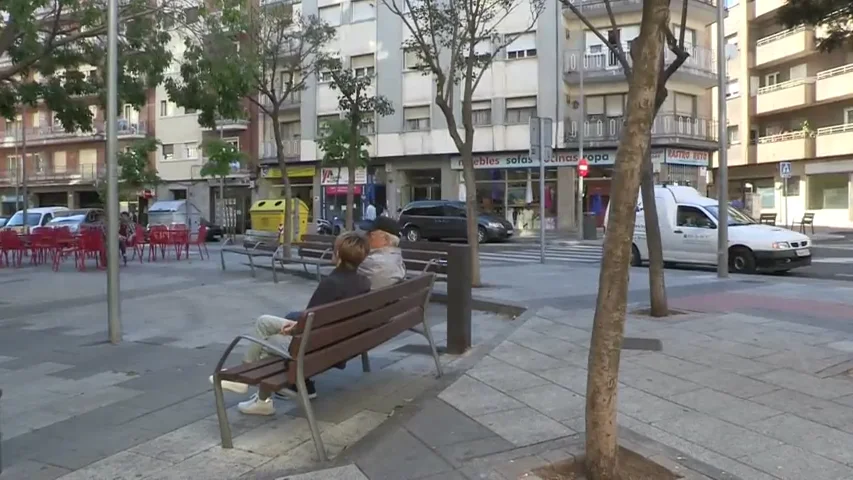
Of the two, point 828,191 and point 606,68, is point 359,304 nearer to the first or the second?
point 606,68

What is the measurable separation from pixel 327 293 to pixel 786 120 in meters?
44.5

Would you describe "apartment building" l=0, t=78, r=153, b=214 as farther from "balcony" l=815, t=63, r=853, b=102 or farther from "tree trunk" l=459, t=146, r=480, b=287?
"tree trunk" l=459, t=146, r=480, b=287

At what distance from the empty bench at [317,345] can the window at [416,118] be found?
33418 millimetres

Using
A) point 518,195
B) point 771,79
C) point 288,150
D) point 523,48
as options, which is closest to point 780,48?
point 771,79

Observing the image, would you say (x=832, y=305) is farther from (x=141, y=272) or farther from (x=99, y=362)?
(x=141, y=272)

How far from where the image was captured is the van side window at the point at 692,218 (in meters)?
17.1

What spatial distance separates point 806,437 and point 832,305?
6273mm

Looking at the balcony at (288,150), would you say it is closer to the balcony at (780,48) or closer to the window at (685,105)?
the window at (685,105)

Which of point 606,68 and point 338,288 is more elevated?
point 606,68

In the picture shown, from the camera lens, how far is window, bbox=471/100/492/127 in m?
→ 37.3

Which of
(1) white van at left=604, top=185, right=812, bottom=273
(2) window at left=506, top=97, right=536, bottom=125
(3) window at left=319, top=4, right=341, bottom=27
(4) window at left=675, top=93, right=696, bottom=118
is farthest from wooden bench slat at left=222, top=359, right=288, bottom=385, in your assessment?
(3) window at left=319, top=4, right=341, bottom=27

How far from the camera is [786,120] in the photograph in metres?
44.2

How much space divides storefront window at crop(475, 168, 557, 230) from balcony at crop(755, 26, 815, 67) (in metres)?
15.0

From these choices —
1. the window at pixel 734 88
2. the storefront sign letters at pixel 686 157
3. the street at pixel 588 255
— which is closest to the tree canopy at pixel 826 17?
the street at pixel 588 255
